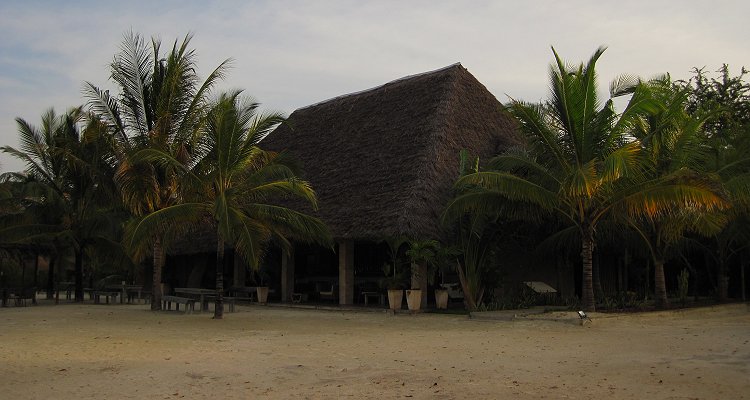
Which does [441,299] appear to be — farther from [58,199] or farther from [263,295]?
[58,199]

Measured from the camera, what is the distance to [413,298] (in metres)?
14.5

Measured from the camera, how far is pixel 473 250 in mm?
14406

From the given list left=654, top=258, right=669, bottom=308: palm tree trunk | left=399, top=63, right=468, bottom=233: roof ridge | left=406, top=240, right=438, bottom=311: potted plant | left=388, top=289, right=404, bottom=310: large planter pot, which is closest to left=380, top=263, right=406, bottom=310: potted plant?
left=388, top=289, right=404, bottom=310: large planter pot

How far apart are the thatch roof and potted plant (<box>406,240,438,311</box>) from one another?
0.48 m

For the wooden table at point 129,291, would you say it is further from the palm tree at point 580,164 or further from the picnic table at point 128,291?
the palm tree at point 580,164

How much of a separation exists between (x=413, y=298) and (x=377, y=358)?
6.68 meters

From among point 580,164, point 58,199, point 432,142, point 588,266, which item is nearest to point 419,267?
point 432,142

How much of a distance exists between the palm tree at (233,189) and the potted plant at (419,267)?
1.93m

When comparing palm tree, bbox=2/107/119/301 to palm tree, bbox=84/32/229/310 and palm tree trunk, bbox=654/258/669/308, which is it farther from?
palm tree trunk, bbox=654/258/669/308

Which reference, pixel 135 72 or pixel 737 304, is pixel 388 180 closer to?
pixel 135 72

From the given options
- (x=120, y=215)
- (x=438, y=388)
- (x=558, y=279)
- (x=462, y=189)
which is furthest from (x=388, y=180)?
(x=438, y=388)

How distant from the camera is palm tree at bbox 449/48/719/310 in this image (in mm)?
11695

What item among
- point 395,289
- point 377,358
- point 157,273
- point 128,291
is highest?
point 157,273

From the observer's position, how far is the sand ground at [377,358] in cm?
588
